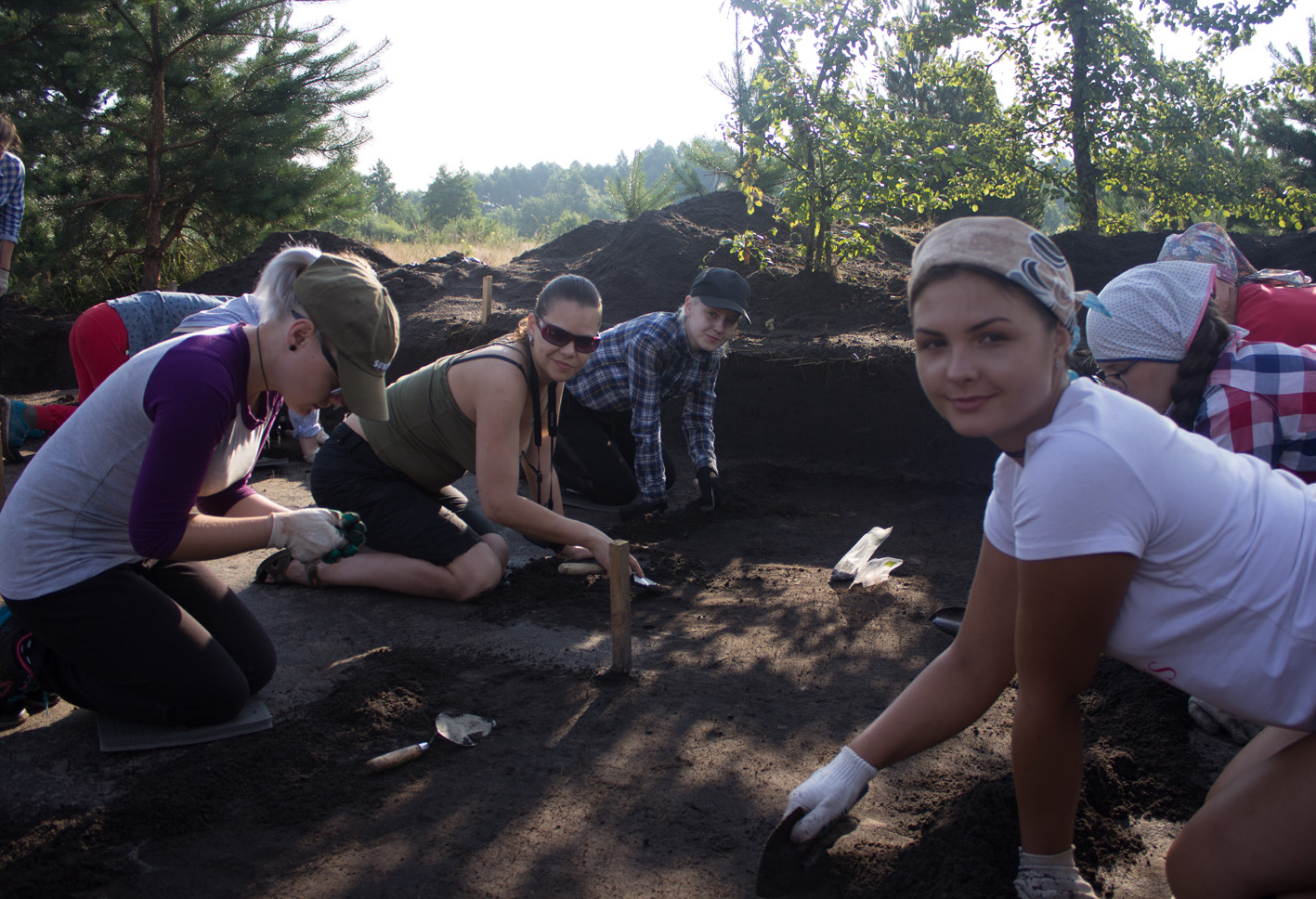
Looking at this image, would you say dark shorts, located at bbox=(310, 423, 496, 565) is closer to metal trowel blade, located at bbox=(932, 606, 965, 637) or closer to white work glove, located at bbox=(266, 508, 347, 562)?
white work glove, located at bbox=(266, 508, 347, 562)

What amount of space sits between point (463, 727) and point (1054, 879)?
70.5 inches

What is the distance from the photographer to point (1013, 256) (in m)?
1.40

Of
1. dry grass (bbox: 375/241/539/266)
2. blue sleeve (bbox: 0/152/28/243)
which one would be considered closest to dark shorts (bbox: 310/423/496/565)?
blue sleeve (bbox: 0/152/28/243)

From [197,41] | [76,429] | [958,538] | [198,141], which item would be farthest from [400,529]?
[197,41]

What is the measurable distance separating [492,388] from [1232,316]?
9.94 ft

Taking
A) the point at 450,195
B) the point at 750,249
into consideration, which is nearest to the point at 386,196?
the point at 450,195

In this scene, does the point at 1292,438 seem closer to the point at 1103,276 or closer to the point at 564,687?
the point at 564,687

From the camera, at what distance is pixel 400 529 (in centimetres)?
376

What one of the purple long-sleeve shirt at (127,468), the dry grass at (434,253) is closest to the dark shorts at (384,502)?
the purple long-sleeve shirt at (127,468)

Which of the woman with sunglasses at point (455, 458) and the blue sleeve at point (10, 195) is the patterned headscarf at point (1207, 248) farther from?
the blue sleeve at point (10, 195)

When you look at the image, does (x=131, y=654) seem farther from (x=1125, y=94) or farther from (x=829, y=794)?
(x=1125, y=94)

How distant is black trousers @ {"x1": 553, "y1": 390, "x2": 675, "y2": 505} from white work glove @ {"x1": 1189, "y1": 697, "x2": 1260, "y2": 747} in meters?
3.33

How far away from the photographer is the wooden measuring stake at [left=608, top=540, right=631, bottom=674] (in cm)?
289

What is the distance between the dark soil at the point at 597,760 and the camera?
203 cm
